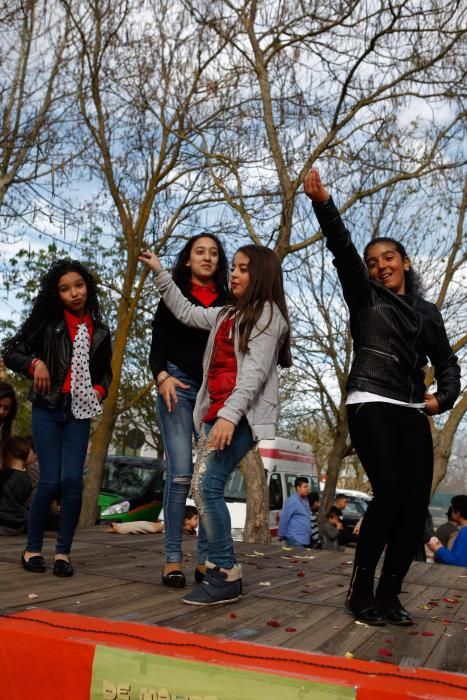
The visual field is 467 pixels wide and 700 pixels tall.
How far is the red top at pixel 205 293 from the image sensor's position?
4.56 meters

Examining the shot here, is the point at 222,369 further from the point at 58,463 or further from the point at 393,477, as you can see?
the point at 58,463

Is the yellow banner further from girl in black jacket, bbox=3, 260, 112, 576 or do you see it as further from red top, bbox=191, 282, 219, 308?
red top, bbox=191, 282, 219, 308

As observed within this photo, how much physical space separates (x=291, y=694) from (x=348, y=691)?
18 cm

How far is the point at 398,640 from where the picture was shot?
3.26 metres

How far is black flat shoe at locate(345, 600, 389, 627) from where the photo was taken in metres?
3.56

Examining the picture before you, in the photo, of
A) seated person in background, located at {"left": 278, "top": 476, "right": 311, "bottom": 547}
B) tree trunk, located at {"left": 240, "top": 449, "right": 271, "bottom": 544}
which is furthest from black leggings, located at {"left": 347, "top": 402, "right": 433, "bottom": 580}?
seated person in background, located at {"left": 278, "top": 476, "right": 311, "bottom": 547}

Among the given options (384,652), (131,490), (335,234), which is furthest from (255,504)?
(384,652)

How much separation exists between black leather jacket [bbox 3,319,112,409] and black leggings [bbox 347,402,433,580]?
1.81 m

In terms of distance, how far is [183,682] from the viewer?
254cm

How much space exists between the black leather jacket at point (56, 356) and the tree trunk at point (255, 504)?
719 cm

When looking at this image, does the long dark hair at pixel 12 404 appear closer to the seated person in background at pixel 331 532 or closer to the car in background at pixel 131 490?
the seated person in background at pixel 331 532

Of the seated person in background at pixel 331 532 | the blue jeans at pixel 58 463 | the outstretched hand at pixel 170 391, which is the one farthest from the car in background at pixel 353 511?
the outstretched hand at pixel 170 391

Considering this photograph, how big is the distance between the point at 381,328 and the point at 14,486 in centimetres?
487

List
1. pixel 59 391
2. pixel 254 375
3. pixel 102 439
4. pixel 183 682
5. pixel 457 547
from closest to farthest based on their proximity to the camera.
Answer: pixel 183 682
pixel 254 375
pixel 59 391
pixel 457 547
pixel 102 439
